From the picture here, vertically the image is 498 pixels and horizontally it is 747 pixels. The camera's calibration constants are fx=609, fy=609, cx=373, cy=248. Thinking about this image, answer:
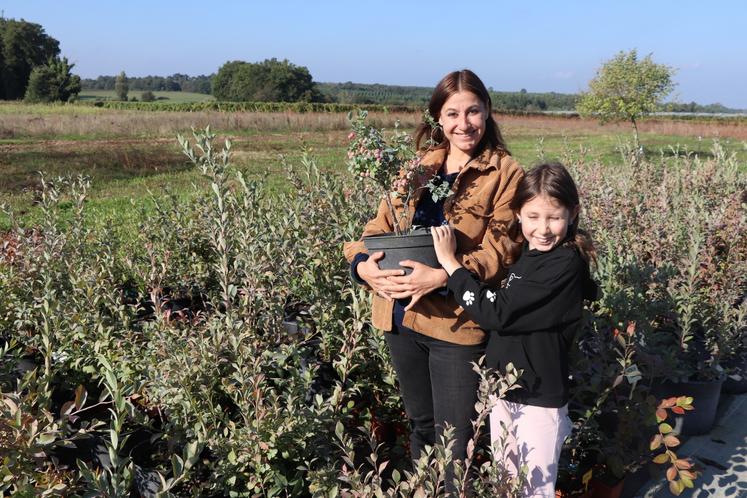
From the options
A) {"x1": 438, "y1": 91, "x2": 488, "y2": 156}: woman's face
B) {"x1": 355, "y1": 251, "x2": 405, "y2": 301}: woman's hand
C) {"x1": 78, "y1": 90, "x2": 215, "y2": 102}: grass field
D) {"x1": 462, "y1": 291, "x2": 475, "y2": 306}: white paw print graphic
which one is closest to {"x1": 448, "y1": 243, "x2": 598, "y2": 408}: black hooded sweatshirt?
{"x1": 462, "y1": 291, "x2": 475, "y2": 306}: white paw print graphic

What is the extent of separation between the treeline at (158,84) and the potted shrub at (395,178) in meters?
120

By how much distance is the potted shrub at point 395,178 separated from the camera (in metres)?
2.01

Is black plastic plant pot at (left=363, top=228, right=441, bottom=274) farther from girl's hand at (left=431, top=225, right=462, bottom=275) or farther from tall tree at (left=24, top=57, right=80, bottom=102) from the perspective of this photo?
tall tree at (left=24, top=57, right=80, bottom=102)

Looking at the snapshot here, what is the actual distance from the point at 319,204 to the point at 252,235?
68cm

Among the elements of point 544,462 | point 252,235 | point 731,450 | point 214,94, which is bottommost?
point 731,450

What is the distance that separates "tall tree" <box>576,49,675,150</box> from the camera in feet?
76.3

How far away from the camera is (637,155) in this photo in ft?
20.2

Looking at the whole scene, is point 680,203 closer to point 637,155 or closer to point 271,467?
point 637,155

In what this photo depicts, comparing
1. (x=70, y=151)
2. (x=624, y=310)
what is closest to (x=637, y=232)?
(x=624, y=310)

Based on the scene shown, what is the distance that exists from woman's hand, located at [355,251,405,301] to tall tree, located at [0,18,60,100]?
70590 mm

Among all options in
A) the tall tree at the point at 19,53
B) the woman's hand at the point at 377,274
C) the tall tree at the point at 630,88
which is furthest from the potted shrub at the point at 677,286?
the tall tree at the point at 19,53

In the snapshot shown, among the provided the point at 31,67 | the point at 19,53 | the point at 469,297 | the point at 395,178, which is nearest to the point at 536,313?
Result: the point at 469,297

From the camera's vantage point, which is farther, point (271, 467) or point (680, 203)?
point (680, 203)

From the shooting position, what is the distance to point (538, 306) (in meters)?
1.92
